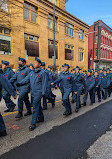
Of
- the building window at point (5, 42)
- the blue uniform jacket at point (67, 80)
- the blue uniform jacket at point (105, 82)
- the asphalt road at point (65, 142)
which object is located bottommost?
the asphalt road at point (65, 142)

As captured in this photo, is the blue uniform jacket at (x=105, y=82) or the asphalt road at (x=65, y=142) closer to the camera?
the asphalt road at (x=65, y=142)

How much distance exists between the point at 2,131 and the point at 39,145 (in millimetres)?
1105

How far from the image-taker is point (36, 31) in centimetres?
1487

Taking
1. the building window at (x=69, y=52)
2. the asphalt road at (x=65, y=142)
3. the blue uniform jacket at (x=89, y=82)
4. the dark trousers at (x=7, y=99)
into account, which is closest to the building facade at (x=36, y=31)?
the building window at (x=69, y=52)

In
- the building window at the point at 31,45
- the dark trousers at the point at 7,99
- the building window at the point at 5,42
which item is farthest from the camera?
the building window at the point at 31,45

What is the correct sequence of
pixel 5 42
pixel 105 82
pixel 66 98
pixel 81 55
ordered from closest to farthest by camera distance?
1. pixel 66 98
2. pixel 105 82
3. pixel 5 42
4. pixel 81 55

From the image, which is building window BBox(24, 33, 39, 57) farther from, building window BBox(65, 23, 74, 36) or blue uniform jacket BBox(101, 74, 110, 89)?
blue uniform jacket BBox(101, 74, 110, 89)

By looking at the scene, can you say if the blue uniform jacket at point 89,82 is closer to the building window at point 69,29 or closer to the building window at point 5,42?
the building window at point 5,42

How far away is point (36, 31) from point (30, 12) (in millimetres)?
2207

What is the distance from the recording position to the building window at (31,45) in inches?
555

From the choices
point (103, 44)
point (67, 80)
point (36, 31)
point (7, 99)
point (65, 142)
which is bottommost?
point (65, 142)

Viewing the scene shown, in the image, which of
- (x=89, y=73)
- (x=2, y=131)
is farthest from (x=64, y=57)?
(x=2, y=131)

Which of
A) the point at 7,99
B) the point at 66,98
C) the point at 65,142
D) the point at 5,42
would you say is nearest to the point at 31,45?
the point at 5,42

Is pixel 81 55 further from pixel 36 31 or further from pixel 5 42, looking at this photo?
pixel 5 42
